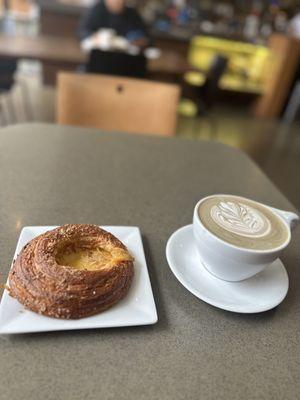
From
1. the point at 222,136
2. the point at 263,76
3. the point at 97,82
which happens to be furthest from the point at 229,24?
the point at 97,82

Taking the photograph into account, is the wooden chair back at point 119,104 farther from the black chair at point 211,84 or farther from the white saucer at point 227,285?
the black chair at point 211,84

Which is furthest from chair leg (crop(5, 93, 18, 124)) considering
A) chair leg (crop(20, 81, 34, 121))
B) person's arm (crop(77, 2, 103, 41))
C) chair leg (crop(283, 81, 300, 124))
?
chair leg (crop(283, 81, 300, 124))

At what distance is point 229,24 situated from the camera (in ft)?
14.4

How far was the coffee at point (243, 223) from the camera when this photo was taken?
0.46m

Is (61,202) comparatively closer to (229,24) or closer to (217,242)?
(217,242)

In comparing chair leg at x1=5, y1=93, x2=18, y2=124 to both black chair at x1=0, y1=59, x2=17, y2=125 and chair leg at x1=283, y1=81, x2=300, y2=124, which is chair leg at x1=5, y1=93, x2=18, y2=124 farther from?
chair leg at x1=283, y1=81, x2=300, y2=124

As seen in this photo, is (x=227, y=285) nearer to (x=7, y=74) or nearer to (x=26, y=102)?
(x=7, y=74)

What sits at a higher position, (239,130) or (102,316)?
(102,316)

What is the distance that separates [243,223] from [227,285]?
0.10 m

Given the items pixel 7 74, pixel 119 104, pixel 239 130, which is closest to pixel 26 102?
pixel 7 74

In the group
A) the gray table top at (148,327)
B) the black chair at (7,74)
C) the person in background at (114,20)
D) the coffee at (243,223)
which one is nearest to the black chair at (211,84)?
the person in background at (114,20)

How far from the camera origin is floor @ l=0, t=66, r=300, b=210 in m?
2.72

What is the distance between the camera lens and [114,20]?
10.5 ft

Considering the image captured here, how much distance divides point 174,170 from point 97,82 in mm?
553
